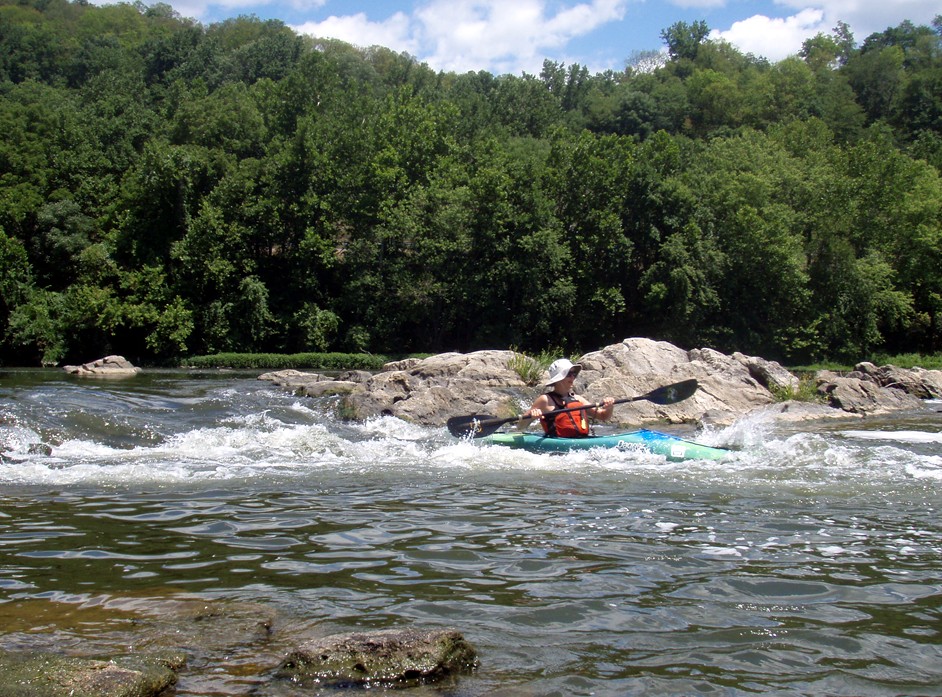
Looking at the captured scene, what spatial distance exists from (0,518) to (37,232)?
37297mm

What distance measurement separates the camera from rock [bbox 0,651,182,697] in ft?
11.3

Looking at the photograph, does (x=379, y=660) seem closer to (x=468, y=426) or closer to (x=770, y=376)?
(x=468, y=426)

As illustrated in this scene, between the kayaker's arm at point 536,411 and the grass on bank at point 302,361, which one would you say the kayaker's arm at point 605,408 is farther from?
the grass on bank at point 302,361

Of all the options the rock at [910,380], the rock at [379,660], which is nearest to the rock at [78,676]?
the rock at [379,660]

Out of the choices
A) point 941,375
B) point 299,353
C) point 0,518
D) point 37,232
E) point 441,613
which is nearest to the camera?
point 441,613

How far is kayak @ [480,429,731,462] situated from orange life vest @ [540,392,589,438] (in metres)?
0.18

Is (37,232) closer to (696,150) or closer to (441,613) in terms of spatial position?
(696,150)

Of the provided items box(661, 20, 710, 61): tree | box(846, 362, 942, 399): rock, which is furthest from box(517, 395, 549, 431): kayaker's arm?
box(661, 20, 710, 61): tree

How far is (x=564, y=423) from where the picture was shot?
11.7 metres

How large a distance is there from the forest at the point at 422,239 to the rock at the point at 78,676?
113ft

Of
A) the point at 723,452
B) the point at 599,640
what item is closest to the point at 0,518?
the point at 599,640

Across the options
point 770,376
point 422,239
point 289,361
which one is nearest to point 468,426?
point 770,376

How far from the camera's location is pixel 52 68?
75.8 m

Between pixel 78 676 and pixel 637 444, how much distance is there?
8.34m
